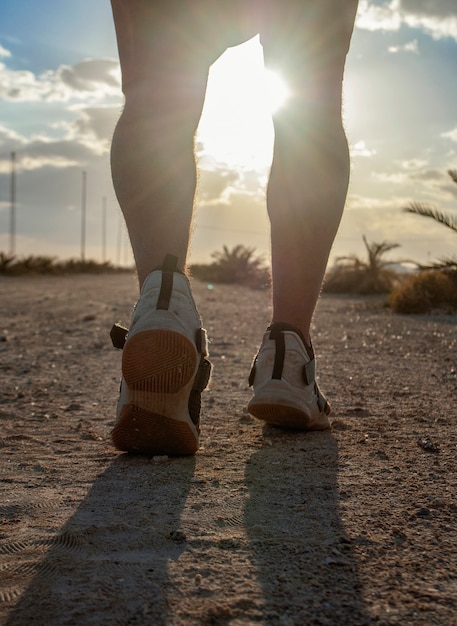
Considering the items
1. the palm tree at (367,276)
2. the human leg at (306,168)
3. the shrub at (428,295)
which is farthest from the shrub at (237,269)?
the human leg at (306,168)

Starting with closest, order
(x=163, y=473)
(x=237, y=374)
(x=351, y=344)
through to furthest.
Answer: (x=163, y=473) < (x=237, y=374) < (x=351, y=344)

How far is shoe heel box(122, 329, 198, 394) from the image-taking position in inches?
46.3

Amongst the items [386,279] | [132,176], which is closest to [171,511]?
[132,176]

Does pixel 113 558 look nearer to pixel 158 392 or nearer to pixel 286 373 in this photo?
pixel 158 392

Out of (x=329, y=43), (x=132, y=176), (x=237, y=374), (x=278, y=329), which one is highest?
(x=329, y=43)

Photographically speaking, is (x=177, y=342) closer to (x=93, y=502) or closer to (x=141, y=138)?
(x=93, y=502)

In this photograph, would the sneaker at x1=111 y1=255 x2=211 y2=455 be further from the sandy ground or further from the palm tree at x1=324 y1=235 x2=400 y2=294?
the palm tree at x1=324 y1=235 x2=400 y2=294

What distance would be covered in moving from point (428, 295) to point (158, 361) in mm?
5360

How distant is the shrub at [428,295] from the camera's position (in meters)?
6.07

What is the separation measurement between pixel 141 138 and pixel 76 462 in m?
0.71

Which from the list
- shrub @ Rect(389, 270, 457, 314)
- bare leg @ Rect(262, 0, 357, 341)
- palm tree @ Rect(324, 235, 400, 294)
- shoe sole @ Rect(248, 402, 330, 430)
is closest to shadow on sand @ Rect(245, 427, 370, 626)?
shoe sole @ Rect(248, 402, 330, 430)

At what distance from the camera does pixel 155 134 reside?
1450 mm

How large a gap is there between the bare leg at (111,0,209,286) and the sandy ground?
1.51ft

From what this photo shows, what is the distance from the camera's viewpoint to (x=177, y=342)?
3.90ft
